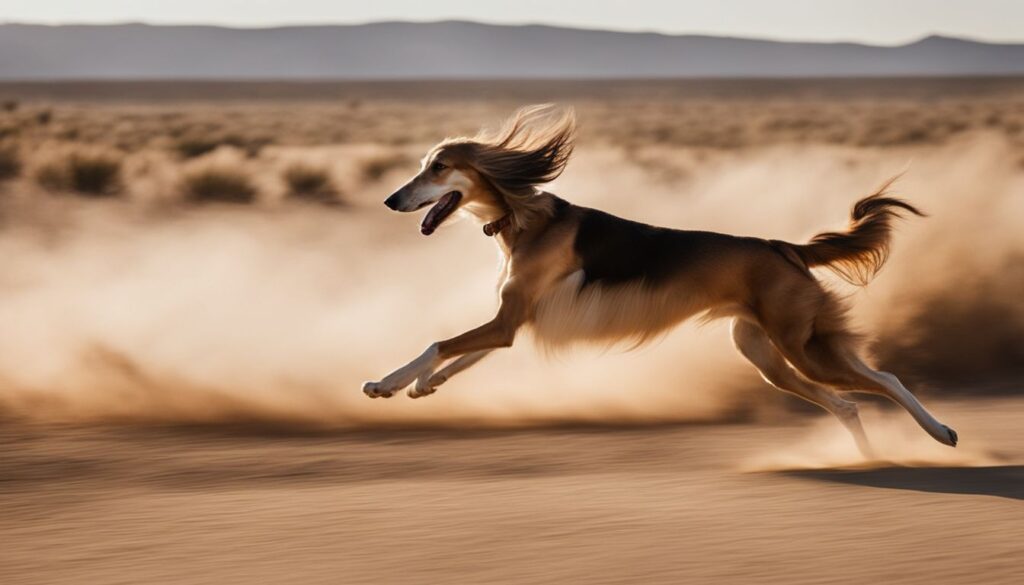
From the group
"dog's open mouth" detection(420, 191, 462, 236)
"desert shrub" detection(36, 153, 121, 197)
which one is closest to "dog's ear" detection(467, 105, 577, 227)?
"dog's open mouth" detection(420, 191, 462, 236)

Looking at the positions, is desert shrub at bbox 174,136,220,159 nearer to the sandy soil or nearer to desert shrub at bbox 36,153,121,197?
desert shrub at bbox 36,153,121,197

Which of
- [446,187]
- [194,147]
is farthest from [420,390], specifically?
[194,147]

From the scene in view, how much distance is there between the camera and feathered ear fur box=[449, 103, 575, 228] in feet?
31.0

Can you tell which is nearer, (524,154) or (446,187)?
(446,187)

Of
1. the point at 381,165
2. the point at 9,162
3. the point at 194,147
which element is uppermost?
the point at 194,147

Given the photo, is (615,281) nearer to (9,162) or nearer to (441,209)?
(441,209)

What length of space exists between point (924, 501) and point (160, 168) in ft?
93.0

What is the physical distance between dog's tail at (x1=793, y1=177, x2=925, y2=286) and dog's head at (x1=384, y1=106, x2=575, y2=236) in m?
1.59

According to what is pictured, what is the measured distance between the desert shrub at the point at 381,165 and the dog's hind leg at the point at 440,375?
23.3 metres

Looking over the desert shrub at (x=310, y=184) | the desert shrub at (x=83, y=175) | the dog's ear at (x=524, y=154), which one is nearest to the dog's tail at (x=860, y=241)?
the dog's ear at (x=524, y=154)

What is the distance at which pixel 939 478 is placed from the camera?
8.84m

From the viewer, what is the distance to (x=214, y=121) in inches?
2408

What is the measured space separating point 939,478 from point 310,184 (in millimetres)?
23832

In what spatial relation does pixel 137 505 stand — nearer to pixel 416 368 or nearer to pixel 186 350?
pixel 416 368
